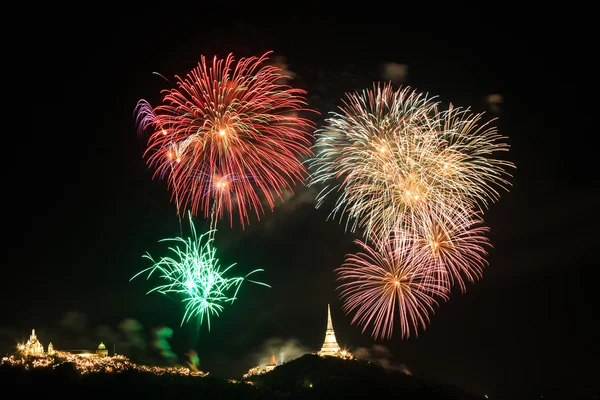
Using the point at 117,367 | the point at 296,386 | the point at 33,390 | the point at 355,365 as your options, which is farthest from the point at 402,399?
the point at 33,390

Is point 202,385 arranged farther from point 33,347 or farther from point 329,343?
point 329,343

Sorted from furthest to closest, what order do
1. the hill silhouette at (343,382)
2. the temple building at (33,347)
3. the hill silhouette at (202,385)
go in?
the temple building at (33,347) → the hill silhouette at (343,382) → the hill silhouette at (202,385)

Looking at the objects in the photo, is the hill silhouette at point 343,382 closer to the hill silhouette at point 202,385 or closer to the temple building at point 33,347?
the hill silhouette at point 202,385

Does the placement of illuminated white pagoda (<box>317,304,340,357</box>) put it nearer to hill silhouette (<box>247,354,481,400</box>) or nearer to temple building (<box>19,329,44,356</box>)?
hill silhouette (<box>247,354,481,400</box>)

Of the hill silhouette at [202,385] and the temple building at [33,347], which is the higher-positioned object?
the temple building at [33,347]

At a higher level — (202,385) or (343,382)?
(343,382)

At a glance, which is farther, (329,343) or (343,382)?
(329,343)

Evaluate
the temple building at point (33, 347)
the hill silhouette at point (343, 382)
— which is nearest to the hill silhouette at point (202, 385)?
the hill silhouette at point (343, 382)

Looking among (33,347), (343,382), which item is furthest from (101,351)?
(343,382)
